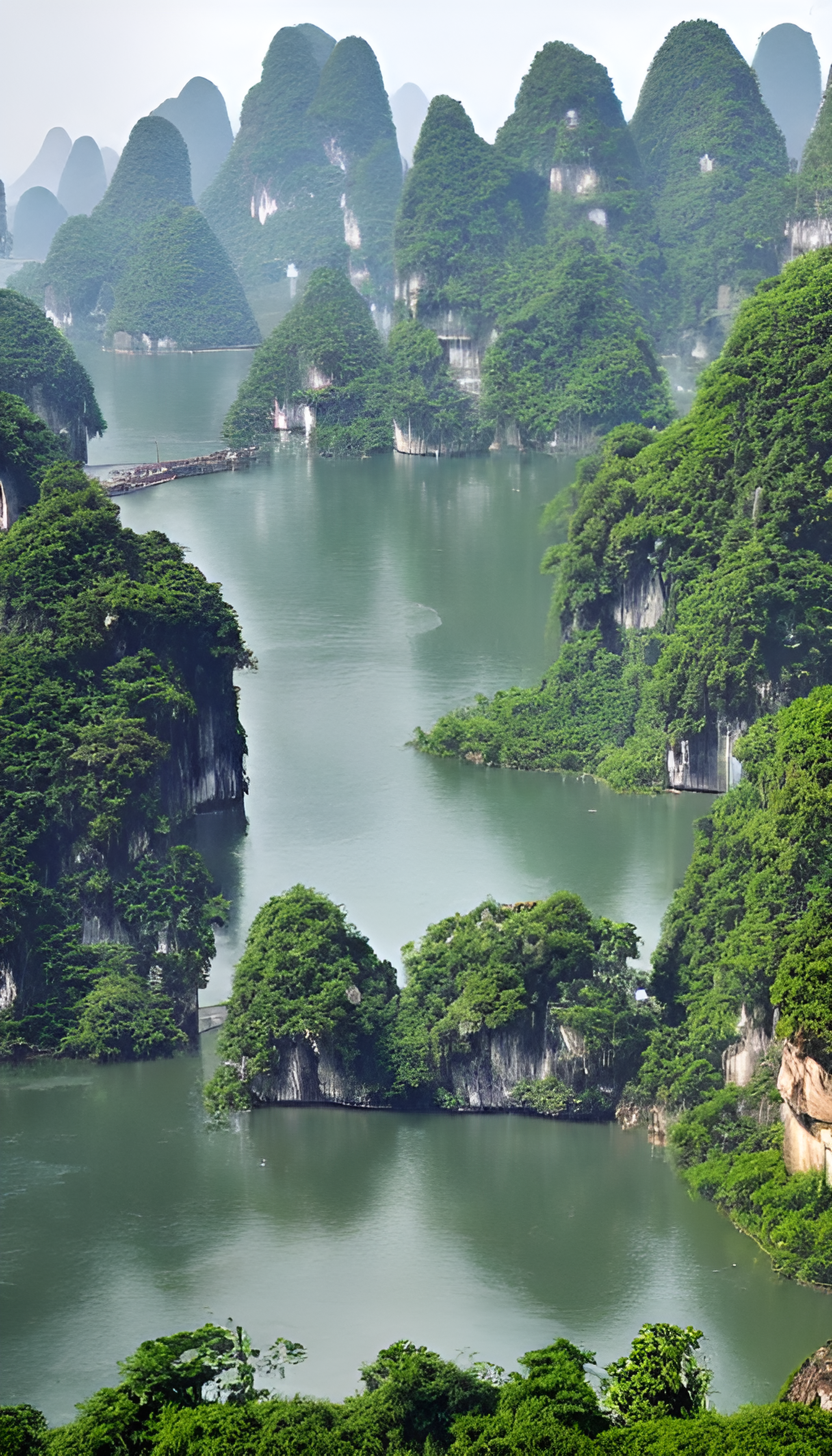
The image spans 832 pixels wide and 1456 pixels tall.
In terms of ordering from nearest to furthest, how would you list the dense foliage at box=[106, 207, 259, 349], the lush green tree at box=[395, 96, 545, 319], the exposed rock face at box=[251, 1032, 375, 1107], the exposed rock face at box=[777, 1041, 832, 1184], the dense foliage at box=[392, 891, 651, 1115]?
the exposed rock face at box=[777, 1041, 832, 1184] → the dense foliage at box=[392, 891, 651, 1115] → the exposed rock face at box=[251, 1032, 375, 1107] → the lush green tree at box=[395, 96, 545, 319] → the dense foliage at box=[106, 207, 259, 349]

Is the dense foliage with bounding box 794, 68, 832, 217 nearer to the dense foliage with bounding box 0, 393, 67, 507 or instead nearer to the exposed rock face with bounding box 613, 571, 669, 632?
the dense foliage with bounding box 0, 393, 67, 507

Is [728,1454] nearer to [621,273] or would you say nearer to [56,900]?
[56,900]

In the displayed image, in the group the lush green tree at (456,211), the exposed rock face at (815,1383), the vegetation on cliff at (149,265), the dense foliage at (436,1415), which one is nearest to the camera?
the dense foliage at (436,1415)

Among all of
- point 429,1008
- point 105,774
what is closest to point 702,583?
point 105,774

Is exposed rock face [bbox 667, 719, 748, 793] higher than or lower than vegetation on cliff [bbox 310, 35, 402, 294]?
lower

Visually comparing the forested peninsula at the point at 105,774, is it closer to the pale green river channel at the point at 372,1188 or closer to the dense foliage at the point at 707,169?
the pale green river channel at the point at 372,1188

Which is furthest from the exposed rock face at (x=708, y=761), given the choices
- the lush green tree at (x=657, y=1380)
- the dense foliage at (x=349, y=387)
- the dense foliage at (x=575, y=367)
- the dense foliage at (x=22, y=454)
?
the dense foliage at (x=349, y=387)

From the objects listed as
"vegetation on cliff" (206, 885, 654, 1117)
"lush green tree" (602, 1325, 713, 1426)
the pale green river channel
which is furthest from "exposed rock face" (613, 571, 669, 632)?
"lush green tree" (602, 1325, 713, 1426)
